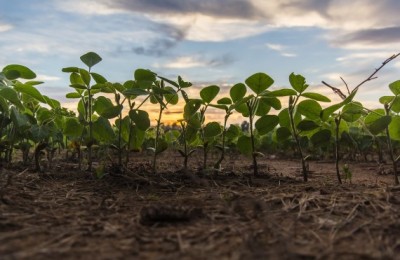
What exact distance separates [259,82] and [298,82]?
0.29 meters

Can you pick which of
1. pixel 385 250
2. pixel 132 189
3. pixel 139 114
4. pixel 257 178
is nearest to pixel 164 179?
pixel 132 189

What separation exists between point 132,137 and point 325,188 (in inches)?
65.1

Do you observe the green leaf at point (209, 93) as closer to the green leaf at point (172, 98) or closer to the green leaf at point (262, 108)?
the green leaf at point (172, 98)

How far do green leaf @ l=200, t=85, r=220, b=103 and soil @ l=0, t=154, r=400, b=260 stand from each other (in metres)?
0.78

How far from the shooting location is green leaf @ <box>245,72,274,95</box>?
322cm

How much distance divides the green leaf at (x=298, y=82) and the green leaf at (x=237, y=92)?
37cm

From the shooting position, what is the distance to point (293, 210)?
231 centimetres

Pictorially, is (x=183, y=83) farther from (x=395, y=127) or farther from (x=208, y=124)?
(x=395, y=127)

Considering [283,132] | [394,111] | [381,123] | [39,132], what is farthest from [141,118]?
[394,111]

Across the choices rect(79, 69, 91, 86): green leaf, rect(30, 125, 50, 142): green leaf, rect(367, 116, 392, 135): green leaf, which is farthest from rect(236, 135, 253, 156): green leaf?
rect(30, 125, 50, 142): green leaf

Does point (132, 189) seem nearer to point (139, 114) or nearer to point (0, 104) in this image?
point (139, 114)

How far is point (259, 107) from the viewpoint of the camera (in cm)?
361

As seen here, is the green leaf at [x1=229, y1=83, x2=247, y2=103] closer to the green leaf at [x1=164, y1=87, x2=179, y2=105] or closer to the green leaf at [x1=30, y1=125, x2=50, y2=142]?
the green leaf at [x1=164, y1=87, x2=179, y2=105]

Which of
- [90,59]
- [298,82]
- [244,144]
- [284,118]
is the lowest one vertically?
[244,144]
